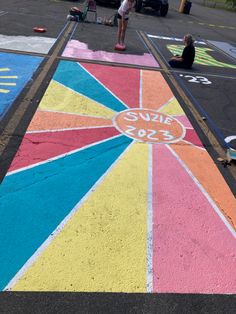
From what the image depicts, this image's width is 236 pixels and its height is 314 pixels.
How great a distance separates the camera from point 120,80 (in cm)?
872

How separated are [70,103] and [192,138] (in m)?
2.51

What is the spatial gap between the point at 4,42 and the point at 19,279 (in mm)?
9096

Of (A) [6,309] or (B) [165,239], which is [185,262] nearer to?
(B) [165,239]

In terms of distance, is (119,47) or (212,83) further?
(119,47)

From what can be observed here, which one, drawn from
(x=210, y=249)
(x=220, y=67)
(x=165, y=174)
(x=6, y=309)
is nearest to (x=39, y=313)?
(x=6, y=309)

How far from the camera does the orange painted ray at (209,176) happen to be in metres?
4.52

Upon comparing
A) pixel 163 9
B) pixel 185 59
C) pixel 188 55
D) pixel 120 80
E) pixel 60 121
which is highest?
pixel 188 55

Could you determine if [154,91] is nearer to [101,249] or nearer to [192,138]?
[192,138]

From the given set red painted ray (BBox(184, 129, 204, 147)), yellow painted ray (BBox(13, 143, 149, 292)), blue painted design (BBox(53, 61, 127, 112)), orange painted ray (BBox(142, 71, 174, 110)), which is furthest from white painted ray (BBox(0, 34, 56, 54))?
yellow painted ray (BBox(13, 143, 149, 292))

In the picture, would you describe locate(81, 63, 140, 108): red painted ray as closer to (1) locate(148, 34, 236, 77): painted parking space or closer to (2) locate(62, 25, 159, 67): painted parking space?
(2) locate(62, 25, 159, 67): painted parking space

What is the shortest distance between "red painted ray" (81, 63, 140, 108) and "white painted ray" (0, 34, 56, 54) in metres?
1.99

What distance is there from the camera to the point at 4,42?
10508mm

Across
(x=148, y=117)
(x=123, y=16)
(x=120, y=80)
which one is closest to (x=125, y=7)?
(x=123, y=16)

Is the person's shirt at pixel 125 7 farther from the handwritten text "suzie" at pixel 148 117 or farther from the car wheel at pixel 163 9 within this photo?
the car wheel at pixel 163 9
